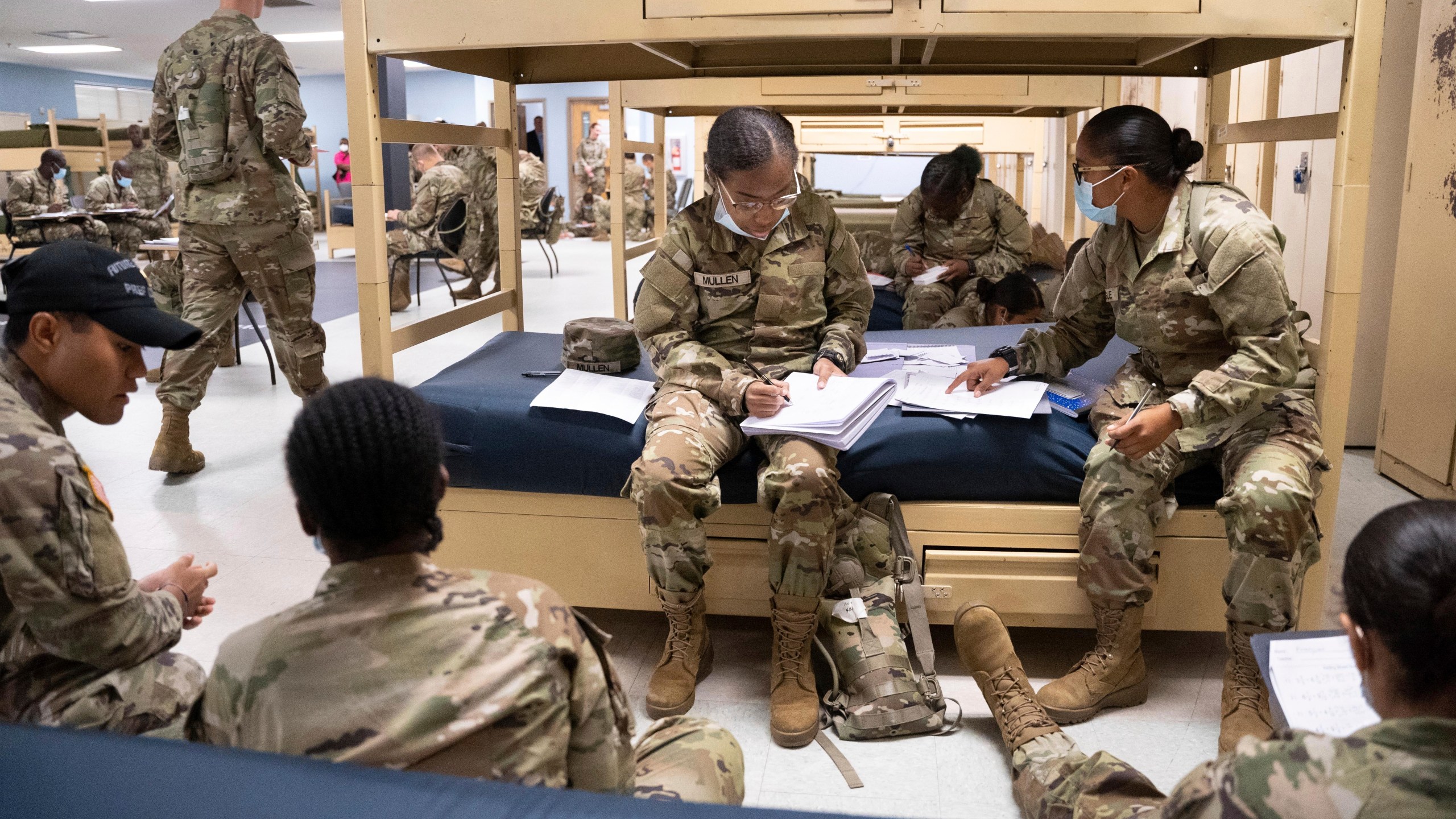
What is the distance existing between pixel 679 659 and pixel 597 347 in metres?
0.91

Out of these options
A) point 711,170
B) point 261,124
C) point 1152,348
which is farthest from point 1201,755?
point 261,124

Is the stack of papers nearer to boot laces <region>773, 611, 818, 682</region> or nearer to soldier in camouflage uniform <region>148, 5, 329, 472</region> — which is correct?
boot laces <region>773, 611, 818, 682</region>

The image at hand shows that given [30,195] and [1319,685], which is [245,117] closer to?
[1319,685]

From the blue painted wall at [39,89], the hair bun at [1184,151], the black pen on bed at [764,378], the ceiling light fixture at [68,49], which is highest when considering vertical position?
the ceiling light fixture at [68,49]

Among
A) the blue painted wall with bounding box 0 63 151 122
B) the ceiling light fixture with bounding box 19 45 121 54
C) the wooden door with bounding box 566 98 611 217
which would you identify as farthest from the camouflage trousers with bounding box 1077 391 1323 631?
the blue painted wall with bounding box 0 63 151 122

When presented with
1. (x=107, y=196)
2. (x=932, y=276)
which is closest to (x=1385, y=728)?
(x=932, y=276)

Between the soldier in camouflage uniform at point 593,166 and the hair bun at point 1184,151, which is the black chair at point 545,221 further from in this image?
the hair bun at point 1184,151

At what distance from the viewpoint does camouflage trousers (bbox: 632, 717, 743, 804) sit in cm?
128

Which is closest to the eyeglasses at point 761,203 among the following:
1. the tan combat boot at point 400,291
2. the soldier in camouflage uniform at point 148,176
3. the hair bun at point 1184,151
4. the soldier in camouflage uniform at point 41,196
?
the hair bun at point 1184,151

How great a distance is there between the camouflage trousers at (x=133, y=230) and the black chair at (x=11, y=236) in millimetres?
563

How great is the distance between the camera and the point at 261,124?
A: 380 cm

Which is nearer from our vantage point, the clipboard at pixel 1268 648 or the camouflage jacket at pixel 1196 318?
the clipboard at pixel 1268 648

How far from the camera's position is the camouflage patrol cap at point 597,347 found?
2.80m

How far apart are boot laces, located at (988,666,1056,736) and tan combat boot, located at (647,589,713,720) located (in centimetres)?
62
